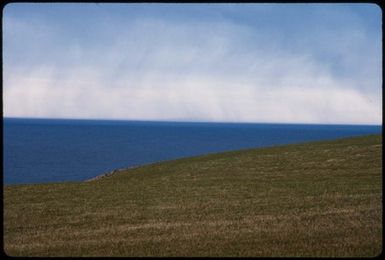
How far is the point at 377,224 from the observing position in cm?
1462

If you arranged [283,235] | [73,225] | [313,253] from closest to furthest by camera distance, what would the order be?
[313,253]
[283,235]
[73,225]

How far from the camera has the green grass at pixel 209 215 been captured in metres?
12.9

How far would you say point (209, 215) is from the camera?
18.2 meters

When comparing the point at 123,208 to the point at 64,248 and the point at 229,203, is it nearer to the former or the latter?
the point at 229,203

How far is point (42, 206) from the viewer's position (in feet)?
72.9

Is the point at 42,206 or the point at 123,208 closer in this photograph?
the point at 123,208

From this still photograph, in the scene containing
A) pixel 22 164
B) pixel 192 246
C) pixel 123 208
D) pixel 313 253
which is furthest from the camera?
pixel 22 164

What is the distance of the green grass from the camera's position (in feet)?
42.2

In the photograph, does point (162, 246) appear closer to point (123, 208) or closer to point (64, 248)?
point (64, 248)

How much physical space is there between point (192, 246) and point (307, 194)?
435 inches

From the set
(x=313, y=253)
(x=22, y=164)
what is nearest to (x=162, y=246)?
(x=313, y=253)

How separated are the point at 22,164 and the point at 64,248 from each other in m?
70.6

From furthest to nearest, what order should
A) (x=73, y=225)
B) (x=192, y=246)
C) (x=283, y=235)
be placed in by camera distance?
(x=73, y=225), (x=283, y=235), (x=192, y=246)

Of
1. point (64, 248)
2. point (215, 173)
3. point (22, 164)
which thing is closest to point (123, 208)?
point (64, 248)
